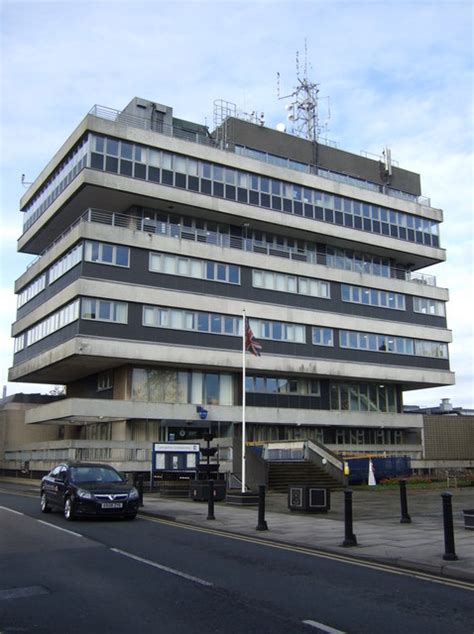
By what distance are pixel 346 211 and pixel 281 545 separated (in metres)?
43.3

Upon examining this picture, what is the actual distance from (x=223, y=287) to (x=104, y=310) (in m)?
9.09

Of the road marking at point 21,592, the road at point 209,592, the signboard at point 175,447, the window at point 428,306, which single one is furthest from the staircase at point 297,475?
the window at point 428,306

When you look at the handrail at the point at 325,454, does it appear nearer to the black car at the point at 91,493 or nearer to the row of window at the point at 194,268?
the row of window at the point at 194,268

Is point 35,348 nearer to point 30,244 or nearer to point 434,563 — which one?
point 30,244

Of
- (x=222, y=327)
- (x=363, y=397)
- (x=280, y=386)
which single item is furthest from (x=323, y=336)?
(x=222, y=327)

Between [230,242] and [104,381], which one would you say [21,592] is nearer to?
[104,381]

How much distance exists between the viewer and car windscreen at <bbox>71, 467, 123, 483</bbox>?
57.4ft

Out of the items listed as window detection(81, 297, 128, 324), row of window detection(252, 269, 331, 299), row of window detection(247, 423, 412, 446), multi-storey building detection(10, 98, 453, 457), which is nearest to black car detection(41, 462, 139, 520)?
multi-storey building detection(10, 98, 453, 457)

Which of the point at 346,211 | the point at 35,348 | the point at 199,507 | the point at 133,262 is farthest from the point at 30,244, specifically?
the point at 199,507

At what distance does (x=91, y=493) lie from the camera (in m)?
16.4

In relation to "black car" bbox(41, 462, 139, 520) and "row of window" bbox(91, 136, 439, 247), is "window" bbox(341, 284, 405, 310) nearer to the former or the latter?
"row of window" bbox(91, 136, 439, 247)

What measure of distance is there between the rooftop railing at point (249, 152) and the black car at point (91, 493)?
1165 inches

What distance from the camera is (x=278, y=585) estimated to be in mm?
8625

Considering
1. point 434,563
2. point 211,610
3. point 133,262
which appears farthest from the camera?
point 133,262
